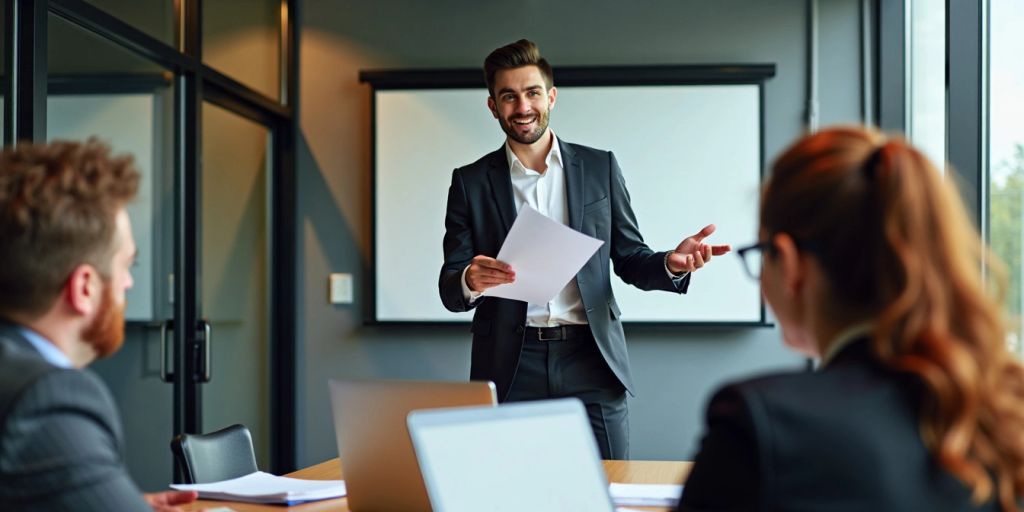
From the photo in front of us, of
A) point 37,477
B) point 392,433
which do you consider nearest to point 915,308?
point 37,477

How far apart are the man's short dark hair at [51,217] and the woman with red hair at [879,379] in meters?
0.78

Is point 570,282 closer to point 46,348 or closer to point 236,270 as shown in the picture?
point 46,348

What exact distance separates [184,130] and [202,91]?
20cm

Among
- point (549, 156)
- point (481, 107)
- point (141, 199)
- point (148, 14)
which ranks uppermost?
point (148, 14)

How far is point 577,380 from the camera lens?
2.86 meters

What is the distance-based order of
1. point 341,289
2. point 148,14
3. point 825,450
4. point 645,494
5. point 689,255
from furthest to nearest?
point 341,289 → point 148,14 → point 689,255 → point 645,494 → point 825,450

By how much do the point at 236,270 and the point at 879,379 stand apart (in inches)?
151

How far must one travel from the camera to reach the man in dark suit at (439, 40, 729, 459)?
2859 mm

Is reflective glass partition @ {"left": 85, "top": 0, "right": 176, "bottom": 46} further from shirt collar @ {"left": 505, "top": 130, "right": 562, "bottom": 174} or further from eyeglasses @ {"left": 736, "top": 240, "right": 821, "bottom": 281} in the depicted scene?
eyeglasses @ {"left": 736, "top": 240, "right": 821, "bottom": 281}

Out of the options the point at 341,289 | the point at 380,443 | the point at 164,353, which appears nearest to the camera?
the point at 380,443

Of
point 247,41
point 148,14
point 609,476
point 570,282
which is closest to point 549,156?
point 570,282

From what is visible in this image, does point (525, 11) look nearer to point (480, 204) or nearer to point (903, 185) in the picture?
point (480, 204)

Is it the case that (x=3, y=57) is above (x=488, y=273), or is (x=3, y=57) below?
above

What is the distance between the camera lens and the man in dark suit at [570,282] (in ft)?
9.38
